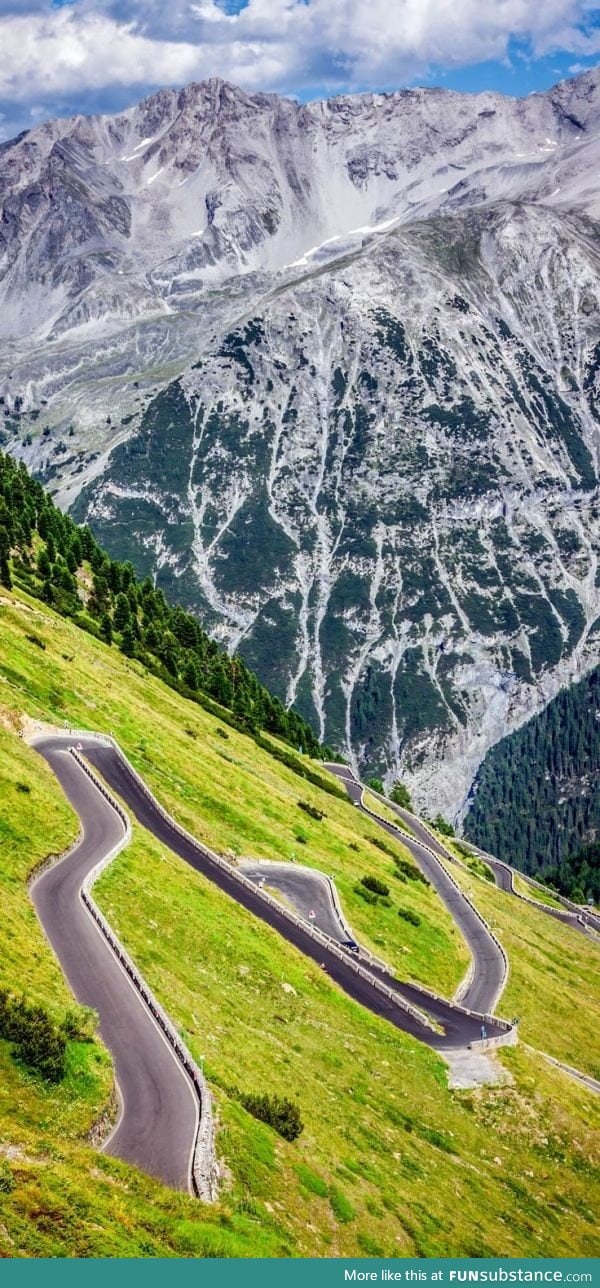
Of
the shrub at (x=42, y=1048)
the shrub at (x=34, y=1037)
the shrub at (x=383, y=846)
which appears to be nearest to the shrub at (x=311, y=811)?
the shrub at (x=383, y=846)

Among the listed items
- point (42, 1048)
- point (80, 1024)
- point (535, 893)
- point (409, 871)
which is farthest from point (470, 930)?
point (535, 893)

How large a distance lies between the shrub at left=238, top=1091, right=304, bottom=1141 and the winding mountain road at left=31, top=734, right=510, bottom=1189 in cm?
286

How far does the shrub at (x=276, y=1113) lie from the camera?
40.5 m

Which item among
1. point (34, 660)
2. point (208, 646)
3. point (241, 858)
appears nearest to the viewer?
point (241, 858)

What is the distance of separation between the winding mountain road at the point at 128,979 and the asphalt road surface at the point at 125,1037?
5 cm

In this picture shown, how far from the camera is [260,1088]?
43375mm

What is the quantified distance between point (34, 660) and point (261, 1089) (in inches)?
2252

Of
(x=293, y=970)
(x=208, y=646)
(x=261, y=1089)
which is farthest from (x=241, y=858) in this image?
(x=208, y=646)

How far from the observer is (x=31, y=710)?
8381cm

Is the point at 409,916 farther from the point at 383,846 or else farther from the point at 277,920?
the point at 383,846

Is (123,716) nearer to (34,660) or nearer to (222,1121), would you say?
(34,660)

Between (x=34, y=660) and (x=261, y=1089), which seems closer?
(x=261, y=1089)

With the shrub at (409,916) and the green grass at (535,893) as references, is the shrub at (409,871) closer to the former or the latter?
the shrub at (409,916)

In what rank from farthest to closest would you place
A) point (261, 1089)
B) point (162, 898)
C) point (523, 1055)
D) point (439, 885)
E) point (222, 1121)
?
point (439, 885) < point (523, 1055) < point (162, 898) < point (261, 1089) < point (222, 1121)
